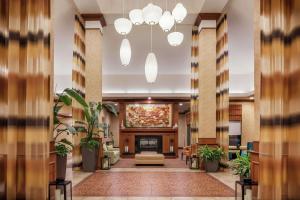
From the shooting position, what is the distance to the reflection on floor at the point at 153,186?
5.98m

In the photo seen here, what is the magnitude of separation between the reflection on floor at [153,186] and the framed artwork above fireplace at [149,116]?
7.37 m

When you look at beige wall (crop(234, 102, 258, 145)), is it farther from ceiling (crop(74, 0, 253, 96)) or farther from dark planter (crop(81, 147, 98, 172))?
dark planter (crop(81, 147, 98, 172))

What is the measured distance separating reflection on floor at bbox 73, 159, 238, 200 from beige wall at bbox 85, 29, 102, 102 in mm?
2304

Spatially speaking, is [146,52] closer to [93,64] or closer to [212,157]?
[93,64]

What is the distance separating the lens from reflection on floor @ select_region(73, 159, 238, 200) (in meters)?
5.98

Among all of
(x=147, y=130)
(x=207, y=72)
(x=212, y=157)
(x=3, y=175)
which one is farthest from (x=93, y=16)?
(x=147, y=130)

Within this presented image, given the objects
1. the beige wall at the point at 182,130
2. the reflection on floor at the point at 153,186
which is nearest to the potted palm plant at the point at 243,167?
the reflection on floor at the point at 153,186

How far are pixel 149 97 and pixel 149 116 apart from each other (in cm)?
100

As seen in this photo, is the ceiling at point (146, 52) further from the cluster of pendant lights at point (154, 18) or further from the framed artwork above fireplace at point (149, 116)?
the cluster of pendant lights at point (154, 18)

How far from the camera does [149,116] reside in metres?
16.8

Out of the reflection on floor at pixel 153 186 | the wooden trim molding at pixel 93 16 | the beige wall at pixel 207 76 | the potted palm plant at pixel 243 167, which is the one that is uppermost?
the wooden trim molding at pixel 93 16

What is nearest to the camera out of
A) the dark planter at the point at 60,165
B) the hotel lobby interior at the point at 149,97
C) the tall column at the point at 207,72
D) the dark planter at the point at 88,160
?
the hotel lobby interior at the point at 149,97

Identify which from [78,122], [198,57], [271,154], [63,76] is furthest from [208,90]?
[63,76]

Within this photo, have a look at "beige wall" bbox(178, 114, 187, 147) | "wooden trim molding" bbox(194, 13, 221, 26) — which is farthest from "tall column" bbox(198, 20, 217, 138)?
"beige wall" bbox(178, 114, 187, 147)
